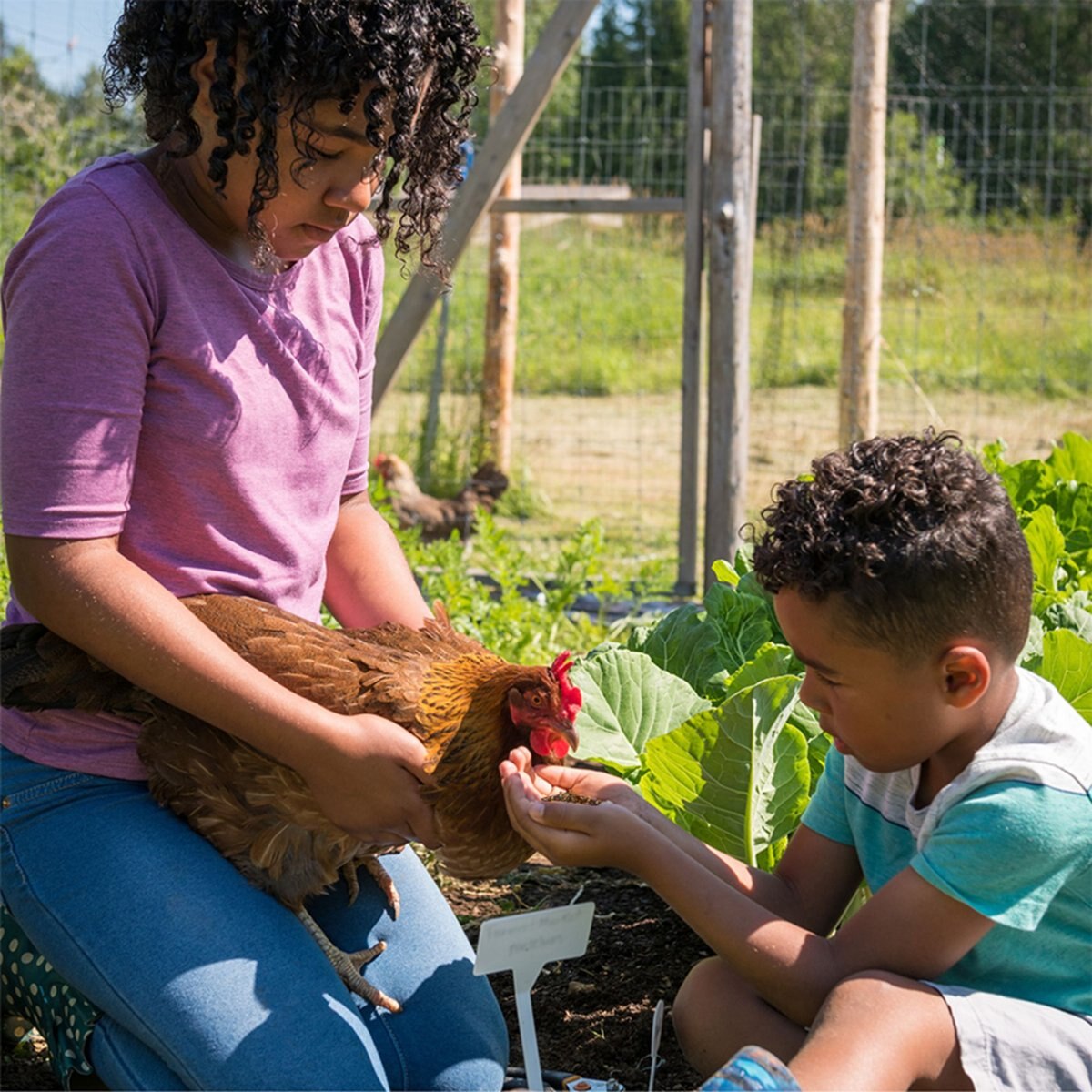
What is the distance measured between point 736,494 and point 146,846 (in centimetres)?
361

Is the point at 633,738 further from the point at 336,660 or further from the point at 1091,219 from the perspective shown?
the point at 1091,219

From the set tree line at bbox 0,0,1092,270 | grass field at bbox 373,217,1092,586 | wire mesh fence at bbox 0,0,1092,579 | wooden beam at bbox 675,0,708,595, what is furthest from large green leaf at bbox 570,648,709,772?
grass field at bbox 373,217,1092,586

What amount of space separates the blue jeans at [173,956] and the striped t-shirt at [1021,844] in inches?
31.7

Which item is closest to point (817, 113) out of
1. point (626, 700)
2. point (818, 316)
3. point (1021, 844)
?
point (818, 316)

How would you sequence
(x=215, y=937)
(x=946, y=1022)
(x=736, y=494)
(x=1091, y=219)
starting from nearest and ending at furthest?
(x=946, y=1022) → (x=215, y=937) → (x=736, y=494) → (x=1091, y=219)

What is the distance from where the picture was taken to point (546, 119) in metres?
9.19

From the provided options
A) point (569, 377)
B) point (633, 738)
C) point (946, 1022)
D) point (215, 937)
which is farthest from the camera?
point (569, 377)

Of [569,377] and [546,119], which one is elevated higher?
[546,119]

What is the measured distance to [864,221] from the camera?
6.53 meters

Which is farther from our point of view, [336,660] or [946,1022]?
[336,660]

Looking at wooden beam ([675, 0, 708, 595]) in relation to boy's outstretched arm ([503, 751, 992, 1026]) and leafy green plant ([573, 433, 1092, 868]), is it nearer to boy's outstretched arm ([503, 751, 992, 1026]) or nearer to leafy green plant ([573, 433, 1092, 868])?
leafy green plant ([573, 433, 1092, 868])

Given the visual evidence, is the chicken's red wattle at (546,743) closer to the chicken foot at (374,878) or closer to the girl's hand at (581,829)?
the girl's hand at (581,829)

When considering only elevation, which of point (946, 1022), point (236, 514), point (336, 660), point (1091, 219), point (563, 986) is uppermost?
point (1091, 219)

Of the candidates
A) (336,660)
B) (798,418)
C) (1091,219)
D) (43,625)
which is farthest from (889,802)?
(1091,219)
